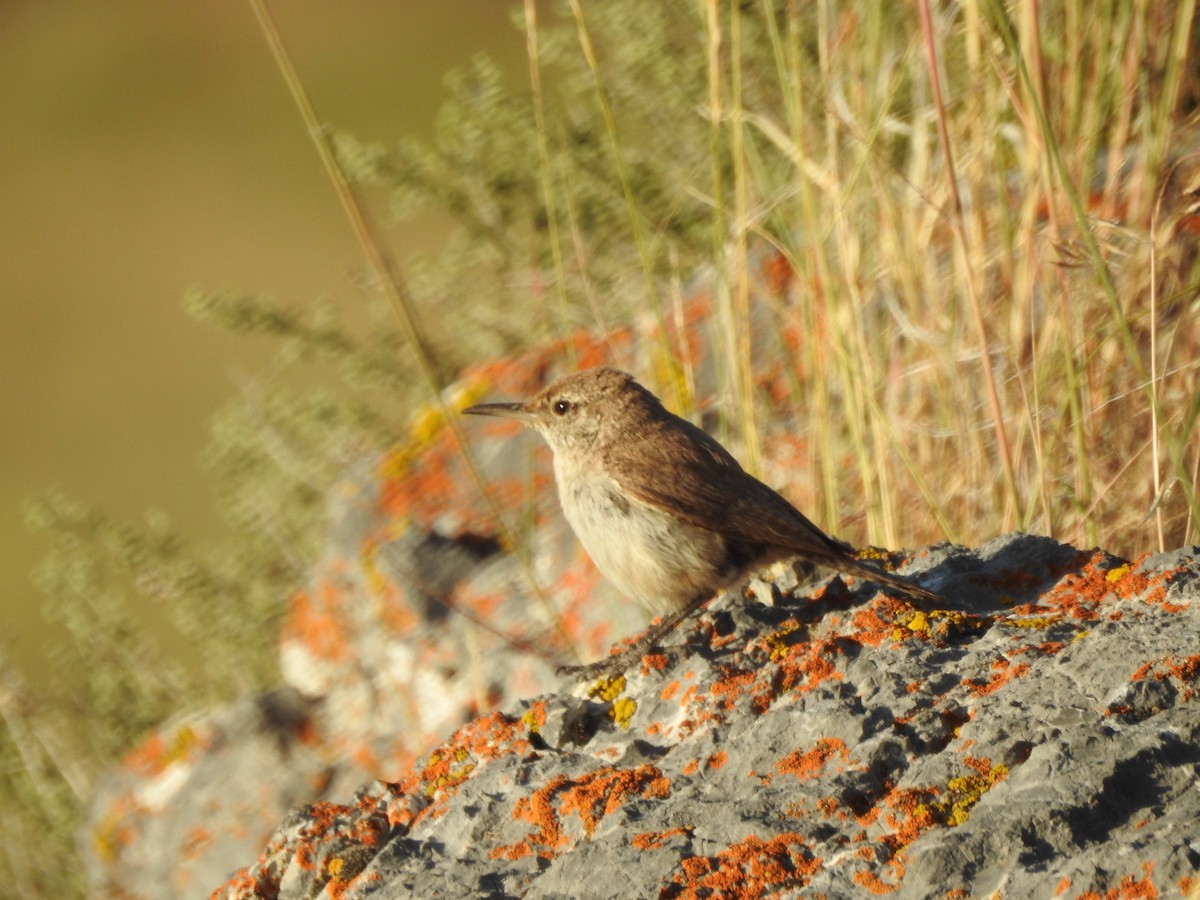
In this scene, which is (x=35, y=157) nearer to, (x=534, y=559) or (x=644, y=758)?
(x=534, y=559)

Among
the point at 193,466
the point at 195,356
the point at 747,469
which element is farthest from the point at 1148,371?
the point at 195,356

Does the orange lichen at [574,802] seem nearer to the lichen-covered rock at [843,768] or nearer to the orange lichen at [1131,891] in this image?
the lichen-covered rock at [843,768]

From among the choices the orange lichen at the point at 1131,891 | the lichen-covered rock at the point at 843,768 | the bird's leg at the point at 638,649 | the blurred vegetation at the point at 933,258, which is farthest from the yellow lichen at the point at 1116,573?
the orange lichen at the point at 1131,891

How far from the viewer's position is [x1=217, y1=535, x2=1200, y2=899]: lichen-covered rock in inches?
78.4

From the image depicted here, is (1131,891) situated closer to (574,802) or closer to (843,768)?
(843,768)

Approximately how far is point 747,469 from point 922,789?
1.99m

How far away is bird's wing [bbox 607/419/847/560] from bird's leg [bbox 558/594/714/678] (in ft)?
0.75

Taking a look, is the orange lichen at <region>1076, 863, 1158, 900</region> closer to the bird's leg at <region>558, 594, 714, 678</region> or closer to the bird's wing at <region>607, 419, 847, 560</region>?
the bird's leg at <region>558, 594, 714, 678</region>

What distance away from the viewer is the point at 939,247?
4258 mm

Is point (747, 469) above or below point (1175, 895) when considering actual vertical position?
below

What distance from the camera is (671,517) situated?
3.61 meters

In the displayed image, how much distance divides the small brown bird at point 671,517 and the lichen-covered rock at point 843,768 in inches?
13.6

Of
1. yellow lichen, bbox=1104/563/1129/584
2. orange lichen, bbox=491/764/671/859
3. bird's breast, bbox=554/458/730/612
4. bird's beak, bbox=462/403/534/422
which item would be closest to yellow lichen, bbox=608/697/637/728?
orange lichen, bbox=491/764/671/859

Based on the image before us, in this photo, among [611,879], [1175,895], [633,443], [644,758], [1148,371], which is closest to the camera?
[1175,895]
